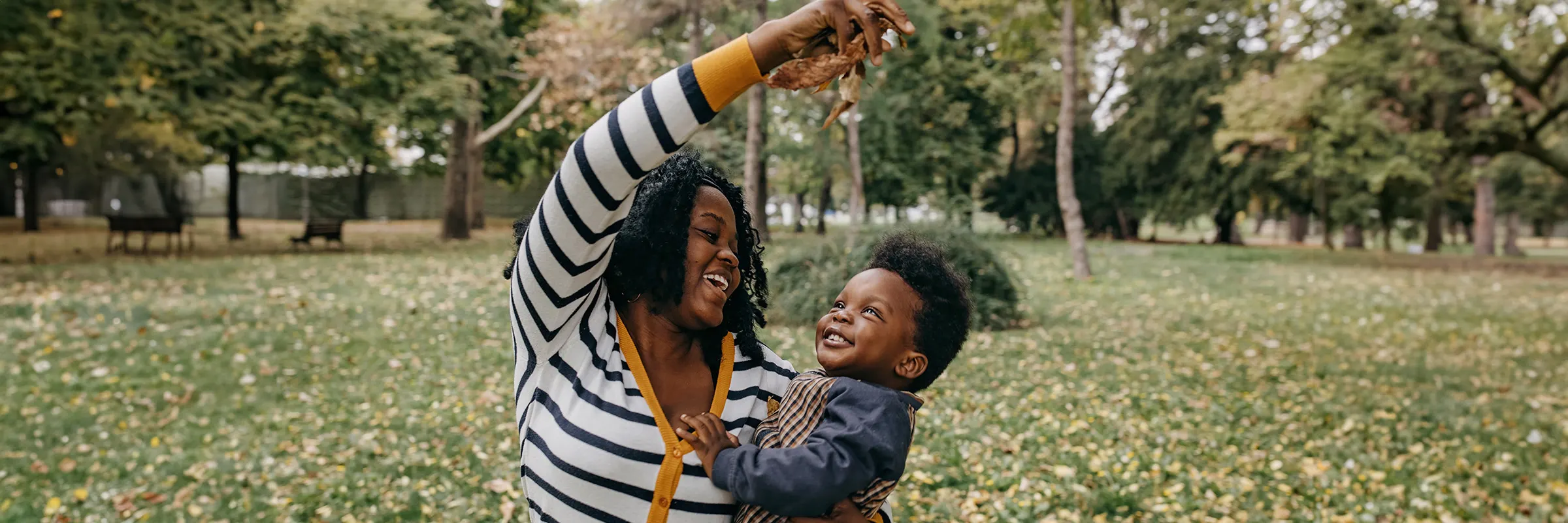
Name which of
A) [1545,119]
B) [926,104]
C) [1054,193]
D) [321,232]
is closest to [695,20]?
[321,232]

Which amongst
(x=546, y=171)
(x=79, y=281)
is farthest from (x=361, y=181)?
(x=79, y=281)

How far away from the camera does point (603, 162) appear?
1.63 meters

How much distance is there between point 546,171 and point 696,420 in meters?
39.7

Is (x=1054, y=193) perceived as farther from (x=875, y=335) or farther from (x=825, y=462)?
(x=825, y=462)

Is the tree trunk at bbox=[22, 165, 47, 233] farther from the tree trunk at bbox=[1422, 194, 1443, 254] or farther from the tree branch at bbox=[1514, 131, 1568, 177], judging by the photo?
the tree trunk at bbox=[1422, 194, 1443, 254]

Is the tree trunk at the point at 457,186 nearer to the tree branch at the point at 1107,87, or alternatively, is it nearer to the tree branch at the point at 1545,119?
the tree branch at the point at 1545,119

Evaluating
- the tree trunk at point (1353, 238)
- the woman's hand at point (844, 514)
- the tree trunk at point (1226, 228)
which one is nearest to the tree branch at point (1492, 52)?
the woman's hand at point (844, 514)

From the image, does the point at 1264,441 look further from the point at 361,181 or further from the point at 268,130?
the point at 361,181

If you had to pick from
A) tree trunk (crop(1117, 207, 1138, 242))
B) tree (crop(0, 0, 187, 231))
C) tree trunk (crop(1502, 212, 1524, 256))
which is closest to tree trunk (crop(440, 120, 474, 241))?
tree (crop(0, 0, 187, 231))

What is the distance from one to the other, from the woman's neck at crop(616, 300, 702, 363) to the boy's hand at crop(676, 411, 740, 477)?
174 millimetres

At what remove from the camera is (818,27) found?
1.62 metres

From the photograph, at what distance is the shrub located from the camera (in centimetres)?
1090

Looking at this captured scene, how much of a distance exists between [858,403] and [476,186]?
33430mm

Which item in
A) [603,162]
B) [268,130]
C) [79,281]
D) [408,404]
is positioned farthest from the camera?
[268,130]
